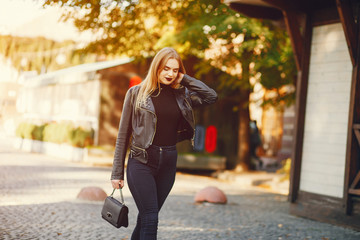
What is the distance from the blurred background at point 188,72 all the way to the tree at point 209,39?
0.11ft

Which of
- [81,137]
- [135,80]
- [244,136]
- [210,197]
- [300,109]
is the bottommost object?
[210,197]

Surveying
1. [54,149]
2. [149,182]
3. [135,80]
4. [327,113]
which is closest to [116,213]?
[149,182]

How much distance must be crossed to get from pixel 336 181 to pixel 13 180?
23.0ft

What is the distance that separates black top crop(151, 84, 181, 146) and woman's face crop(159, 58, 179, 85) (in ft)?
0.40

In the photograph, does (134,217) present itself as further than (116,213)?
Yes

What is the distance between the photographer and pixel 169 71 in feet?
15.0

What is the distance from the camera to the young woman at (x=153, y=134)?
4.48 meters

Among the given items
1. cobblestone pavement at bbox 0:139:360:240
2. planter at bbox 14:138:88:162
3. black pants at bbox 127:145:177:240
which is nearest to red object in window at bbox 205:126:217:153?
planter at bbox 14:138:88:162

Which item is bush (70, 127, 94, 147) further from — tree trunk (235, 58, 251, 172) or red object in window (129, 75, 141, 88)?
tree trunk (235, 58, 251, 172)

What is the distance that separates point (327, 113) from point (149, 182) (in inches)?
236

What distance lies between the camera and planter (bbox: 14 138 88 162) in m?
19.8

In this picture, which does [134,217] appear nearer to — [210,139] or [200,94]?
[200,94]

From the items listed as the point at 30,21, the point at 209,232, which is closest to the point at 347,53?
the point at 209,232

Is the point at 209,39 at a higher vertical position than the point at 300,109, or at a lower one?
higher
